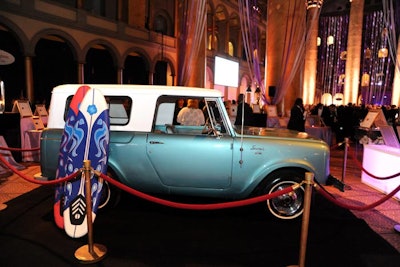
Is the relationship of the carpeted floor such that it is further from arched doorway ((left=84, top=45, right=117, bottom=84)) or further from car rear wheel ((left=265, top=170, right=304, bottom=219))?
arched doorway ((left=84, top=45, right=117, bottom=84))

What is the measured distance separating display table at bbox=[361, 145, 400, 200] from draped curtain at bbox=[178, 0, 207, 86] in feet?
29.0

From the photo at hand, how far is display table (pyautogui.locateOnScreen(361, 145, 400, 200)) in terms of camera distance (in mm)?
5434

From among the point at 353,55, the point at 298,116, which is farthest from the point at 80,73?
the point at 353,55

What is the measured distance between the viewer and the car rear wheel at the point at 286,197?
4219mm

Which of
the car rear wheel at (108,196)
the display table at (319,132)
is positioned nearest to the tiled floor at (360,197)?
the car rear wheel at (108,196)

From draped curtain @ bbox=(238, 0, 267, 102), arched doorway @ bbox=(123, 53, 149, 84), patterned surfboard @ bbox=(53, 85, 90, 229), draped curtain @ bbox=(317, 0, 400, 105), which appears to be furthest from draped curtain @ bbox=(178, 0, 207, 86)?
draped curtain @ bbox=(317, 0, 400, 105)

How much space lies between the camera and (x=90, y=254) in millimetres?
3305

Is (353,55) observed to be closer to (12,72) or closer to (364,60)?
(364,60)

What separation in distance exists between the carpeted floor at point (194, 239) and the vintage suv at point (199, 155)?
0.40 m

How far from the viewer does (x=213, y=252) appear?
11.3ft

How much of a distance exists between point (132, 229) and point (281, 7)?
12478 mm

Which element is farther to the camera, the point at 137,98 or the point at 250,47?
the point at 250,47

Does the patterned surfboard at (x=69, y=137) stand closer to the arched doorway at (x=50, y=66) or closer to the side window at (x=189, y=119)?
the side window at (x=189, y=119)

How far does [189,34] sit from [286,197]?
10.5m
